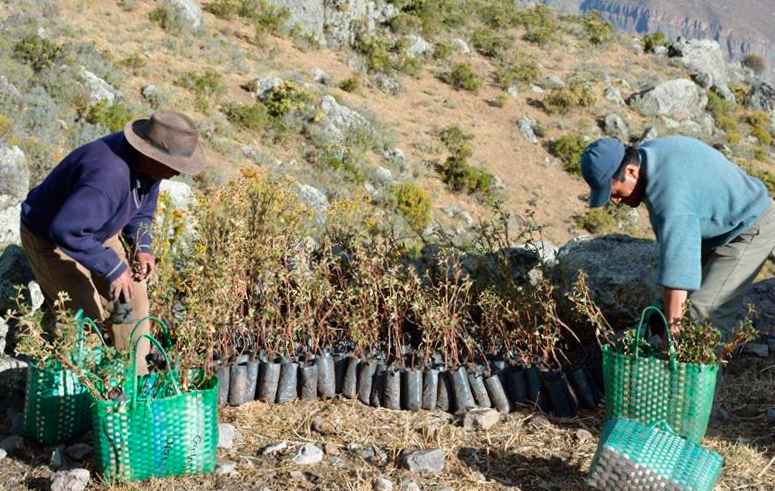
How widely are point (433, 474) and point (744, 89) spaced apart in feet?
78.6

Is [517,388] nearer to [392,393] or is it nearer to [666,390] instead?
[392,393]

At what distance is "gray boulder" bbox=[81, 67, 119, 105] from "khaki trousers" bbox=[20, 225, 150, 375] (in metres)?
7.64

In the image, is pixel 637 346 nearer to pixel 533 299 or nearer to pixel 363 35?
pixel 533 299

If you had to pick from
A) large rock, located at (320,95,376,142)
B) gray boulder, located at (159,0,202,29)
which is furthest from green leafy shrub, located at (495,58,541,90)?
gray boulder, located at (159,0,202,29)

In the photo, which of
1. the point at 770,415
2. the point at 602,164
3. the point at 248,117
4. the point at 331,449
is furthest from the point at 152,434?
the point at 248,117

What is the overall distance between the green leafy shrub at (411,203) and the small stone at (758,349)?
20.3 feet

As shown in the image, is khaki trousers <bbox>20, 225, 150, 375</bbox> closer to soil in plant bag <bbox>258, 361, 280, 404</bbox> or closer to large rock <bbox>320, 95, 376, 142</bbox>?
soil in plant bag <bbox>258, 361, 280, 404</bbox>

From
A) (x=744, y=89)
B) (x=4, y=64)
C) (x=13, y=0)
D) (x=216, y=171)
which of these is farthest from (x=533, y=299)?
(x=744, y=89)

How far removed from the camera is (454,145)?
1489 centimetres

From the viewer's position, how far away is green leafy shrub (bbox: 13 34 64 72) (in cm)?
1080

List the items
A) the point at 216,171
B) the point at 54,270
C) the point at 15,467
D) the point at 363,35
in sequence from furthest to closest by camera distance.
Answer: the point at 363,35 < the point at 216,171 < the point at 54,270 < the point at 15,467

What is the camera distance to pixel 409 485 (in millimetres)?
2938

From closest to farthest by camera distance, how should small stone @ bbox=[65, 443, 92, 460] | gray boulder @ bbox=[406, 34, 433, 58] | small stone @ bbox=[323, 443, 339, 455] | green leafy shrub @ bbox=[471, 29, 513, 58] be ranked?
small stone @ bbox=[65, 443, 92, 460]
small stone @ bbox=[323, 443, 339, 455]
gray boulder @ bbox=[406, 34, 433, 58]
green leafy shrub @ bbox=[471, 29, 513, 58]

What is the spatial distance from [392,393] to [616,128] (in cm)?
1488
